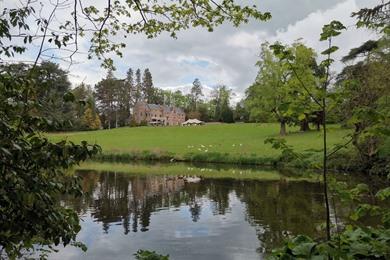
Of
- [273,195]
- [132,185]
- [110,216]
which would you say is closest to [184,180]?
[132,185]

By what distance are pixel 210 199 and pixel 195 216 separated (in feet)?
13.8

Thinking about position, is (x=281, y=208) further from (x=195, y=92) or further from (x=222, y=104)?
(x=195, y=92)

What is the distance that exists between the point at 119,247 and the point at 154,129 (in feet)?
213

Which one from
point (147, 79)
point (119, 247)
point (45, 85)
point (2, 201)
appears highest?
point (147, 79)

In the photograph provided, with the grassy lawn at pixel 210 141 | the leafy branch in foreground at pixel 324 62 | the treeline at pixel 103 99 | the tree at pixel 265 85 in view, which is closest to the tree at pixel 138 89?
the treeline at pixel 103 99

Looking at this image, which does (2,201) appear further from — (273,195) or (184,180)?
(184,180)

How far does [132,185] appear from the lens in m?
25.9

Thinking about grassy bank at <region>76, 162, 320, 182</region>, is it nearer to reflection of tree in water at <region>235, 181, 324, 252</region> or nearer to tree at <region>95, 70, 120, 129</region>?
reflection of tree in water at <region>235, 181, 324, 252</region>

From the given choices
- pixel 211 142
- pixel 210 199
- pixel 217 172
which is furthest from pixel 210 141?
pixel 210 199

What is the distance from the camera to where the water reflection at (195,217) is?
12.0 metres

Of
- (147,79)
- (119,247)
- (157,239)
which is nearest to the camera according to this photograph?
(119,247)

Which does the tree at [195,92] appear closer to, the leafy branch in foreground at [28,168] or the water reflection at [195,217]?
the water reflection at [195,217]

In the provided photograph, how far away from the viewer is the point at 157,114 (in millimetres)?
133750

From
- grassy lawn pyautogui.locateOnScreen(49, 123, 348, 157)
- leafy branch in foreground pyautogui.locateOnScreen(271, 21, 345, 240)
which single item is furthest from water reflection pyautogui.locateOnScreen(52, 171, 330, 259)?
leafy branch in foreground pyautogui.locateOnScreen(271, 21, 345, 240)
